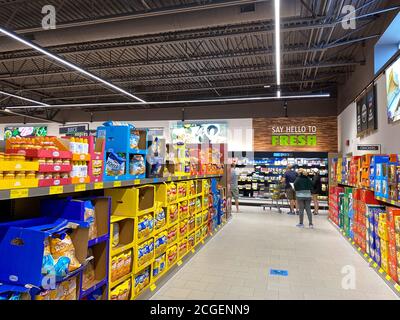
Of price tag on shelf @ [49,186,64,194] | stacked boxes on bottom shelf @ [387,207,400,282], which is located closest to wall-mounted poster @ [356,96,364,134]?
stacked boxes on bottom shelf @ [387,207,400,282]

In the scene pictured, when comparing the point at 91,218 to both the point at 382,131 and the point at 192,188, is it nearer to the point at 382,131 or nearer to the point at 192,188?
the point at 192,188

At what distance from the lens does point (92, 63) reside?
34.6 feet

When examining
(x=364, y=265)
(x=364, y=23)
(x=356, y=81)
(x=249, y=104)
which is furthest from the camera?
(x=249, y=104)

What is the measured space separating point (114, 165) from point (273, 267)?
10.1ft

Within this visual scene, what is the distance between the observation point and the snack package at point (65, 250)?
1882 millimetres

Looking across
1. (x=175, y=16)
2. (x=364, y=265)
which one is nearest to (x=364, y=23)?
(x=175, y=16)

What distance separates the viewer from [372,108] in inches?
272

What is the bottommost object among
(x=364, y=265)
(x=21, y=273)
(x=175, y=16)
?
(x=364, y=265)

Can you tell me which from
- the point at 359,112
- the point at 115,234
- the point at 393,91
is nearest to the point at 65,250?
the point at 115,234

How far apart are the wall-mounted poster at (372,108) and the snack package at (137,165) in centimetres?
578

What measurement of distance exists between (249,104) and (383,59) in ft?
25.5

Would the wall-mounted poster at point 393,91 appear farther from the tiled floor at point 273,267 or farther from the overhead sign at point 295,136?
the overhead sign at point 295,136

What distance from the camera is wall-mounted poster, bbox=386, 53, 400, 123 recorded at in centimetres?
524
